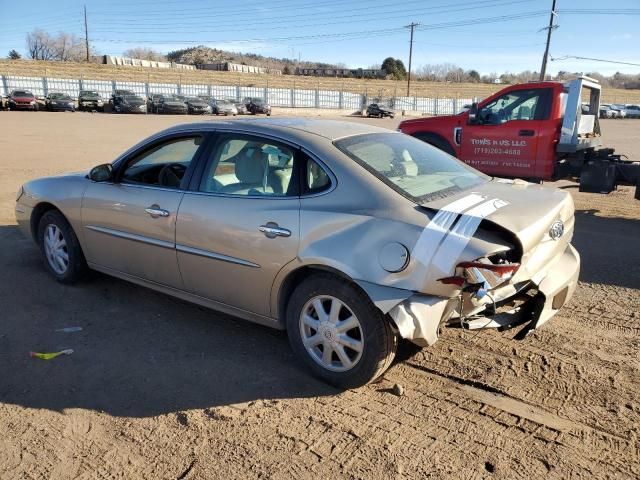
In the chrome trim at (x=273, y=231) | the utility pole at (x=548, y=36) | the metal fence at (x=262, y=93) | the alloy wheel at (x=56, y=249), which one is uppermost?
the utility pole at (x=548, y=36)

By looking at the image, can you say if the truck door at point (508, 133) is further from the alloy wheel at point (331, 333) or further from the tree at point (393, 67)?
the tree at point (393, 67)

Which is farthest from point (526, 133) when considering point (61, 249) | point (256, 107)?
point (256, 107)

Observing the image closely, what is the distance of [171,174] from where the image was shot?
4.29 meters

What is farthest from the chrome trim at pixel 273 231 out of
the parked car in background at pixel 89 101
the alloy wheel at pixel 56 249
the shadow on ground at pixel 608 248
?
the parked car in background at pixel 89 101

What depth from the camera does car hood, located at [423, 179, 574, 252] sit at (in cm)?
304

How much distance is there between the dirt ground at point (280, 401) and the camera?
2637 millimetres

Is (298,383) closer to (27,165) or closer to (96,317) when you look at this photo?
(96,317)

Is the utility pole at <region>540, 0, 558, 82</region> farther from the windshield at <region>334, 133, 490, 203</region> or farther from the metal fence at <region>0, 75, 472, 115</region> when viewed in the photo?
the windshield at <region>334, 133, 490, 203</region>

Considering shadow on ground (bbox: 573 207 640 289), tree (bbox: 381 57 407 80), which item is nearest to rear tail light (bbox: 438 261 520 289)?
shadow on ground (bbox: 573 207 640 289)

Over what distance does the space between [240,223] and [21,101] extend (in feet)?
136

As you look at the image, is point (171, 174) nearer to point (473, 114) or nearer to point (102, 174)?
point (102, 174)

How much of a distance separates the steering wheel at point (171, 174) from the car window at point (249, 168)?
1.15ft

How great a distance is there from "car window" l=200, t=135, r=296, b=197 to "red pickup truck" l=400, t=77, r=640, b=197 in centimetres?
648

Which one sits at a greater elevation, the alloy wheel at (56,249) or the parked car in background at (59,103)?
the parked car in background at (59,103)
